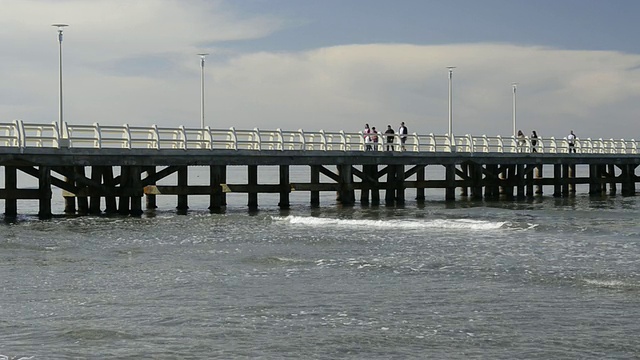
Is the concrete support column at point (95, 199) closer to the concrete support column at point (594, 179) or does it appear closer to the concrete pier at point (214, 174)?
the concrete pier at point (214, 174)

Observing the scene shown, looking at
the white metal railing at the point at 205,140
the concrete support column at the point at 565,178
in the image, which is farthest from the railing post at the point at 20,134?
the concrete support column at the point at 565,178

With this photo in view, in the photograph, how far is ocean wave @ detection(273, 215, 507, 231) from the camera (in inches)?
1117

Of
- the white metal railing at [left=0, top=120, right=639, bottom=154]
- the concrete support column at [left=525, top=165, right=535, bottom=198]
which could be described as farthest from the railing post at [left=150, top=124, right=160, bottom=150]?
the concrete support column at [left=525, top=165, right=535, bottom=198]

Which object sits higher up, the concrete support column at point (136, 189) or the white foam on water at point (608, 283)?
the concrete support column at point (136, 189)

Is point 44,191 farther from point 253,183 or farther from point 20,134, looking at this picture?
point 253,183

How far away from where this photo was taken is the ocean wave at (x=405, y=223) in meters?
28.4

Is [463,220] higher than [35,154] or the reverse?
the reverse

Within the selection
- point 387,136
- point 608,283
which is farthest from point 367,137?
point 608,283

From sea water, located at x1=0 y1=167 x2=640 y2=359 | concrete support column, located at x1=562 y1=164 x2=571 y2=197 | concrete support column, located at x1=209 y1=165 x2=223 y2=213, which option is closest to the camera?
sea water, located at x1=0 y1=167 x2=640 y2=359

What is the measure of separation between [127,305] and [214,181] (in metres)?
22.4

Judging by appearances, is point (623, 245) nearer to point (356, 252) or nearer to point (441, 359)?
point (356, 252)

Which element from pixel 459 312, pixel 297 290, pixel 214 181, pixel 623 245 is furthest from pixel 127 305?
pixel 214 181

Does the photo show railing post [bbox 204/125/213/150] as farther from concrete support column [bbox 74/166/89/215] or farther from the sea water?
the sea water

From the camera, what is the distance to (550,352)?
11.1 metres
